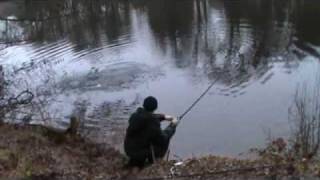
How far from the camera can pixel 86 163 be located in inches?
496

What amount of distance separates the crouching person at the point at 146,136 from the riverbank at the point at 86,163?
37 centimetres

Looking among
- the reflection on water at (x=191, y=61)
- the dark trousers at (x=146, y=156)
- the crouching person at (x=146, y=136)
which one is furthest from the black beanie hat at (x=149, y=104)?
the reflection on water at (x=191, y=61)

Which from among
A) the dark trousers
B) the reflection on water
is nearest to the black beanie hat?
the dark trousers

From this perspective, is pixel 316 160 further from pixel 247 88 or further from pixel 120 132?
pixel 247 88

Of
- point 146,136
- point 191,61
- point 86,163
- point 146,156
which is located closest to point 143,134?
point 146,136

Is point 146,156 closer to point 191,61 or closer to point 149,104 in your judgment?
point 149,104

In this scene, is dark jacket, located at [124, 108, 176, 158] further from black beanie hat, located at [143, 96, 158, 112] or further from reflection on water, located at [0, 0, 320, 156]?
reflection on water, located at [0, 0, 320, 156]

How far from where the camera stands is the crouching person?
1091 cm

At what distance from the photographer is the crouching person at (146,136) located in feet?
35.8

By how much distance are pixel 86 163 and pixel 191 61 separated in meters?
13.9

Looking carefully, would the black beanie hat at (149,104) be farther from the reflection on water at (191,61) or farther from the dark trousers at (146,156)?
the reflection on water at (191,61)

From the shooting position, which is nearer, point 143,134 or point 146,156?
point 143,134

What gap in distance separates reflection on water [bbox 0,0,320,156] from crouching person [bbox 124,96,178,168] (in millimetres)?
3968

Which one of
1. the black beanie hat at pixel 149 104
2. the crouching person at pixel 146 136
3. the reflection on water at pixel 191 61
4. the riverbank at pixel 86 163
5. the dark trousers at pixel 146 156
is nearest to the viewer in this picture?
the riverbank at pixel 86 163
